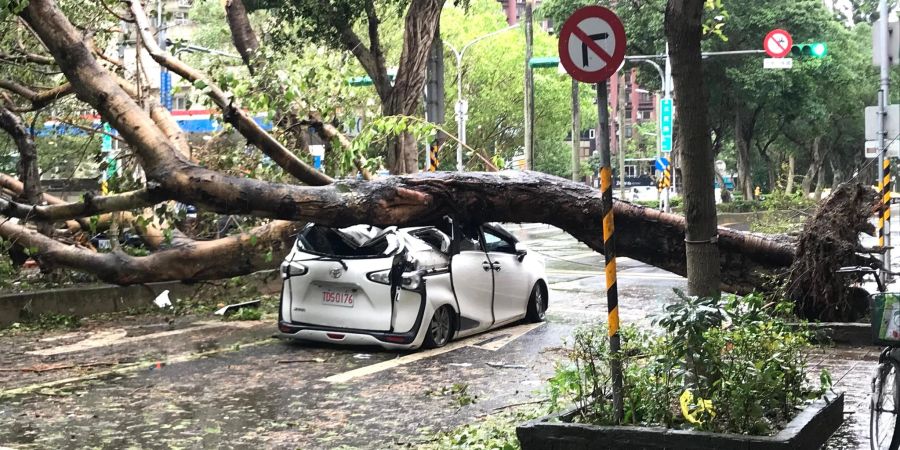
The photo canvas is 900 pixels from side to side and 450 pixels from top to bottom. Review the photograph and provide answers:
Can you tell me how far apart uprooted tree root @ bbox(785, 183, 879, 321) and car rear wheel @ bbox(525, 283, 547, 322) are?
129 inches

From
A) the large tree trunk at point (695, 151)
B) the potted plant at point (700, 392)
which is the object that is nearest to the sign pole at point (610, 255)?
the potted plant at point (700, 392)

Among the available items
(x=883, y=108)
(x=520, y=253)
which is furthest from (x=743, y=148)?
(x=520, y=253)

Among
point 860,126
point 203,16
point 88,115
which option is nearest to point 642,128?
point 860,126

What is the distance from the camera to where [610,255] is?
6.15 meters

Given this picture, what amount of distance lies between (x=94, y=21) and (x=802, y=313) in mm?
10237

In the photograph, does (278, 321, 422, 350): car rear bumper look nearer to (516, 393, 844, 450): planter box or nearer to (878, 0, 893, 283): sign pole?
(516, 393, 844, 450): planter box

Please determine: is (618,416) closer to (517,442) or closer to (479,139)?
(517,442)

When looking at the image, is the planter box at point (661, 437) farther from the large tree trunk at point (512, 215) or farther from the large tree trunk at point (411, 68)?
the large tree trunk at point (411, 68)

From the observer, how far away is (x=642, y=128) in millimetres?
104188

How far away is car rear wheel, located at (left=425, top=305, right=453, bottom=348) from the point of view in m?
10.3

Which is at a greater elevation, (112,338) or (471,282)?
(471,282)

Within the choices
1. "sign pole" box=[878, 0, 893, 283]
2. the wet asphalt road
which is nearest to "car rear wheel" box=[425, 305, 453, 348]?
the wet asphalt road

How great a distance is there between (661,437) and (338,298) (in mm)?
5374

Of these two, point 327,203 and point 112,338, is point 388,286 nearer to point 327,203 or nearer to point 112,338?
point 327,203
